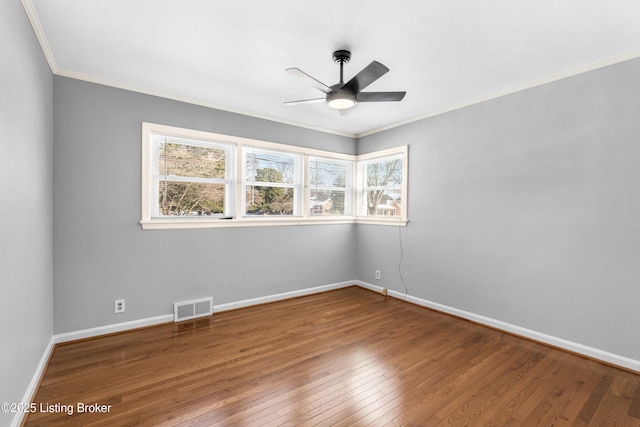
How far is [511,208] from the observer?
3.28 m

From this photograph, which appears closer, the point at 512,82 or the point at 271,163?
the point at 512,82

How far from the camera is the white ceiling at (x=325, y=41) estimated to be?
1994 mm

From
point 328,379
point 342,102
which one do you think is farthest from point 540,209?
point 328,379

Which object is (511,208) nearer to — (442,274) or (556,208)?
(556,208)

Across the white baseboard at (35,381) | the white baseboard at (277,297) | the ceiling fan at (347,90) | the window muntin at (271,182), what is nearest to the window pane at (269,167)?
the window muntin at (271,182)

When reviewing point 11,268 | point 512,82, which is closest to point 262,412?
point 11,268

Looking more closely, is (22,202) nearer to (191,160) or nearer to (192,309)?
(191,160)

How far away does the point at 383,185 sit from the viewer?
490cm

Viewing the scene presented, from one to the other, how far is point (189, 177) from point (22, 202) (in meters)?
1.78

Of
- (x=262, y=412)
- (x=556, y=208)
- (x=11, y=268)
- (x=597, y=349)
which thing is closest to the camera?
(x=11, y=268)

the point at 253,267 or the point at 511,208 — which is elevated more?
the point at 511,208

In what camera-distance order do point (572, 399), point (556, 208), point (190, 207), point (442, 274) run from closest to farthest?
point (572, 399), point (556, 208), point (190, 207), point (442, 274)

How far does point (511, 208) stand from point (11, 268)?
4.20 meters

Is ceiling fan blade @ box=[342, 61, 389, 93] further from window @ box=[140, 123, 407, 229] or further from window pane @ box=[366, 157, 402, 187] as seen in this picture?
window pane @ box=[366, 157, 402, 187]
